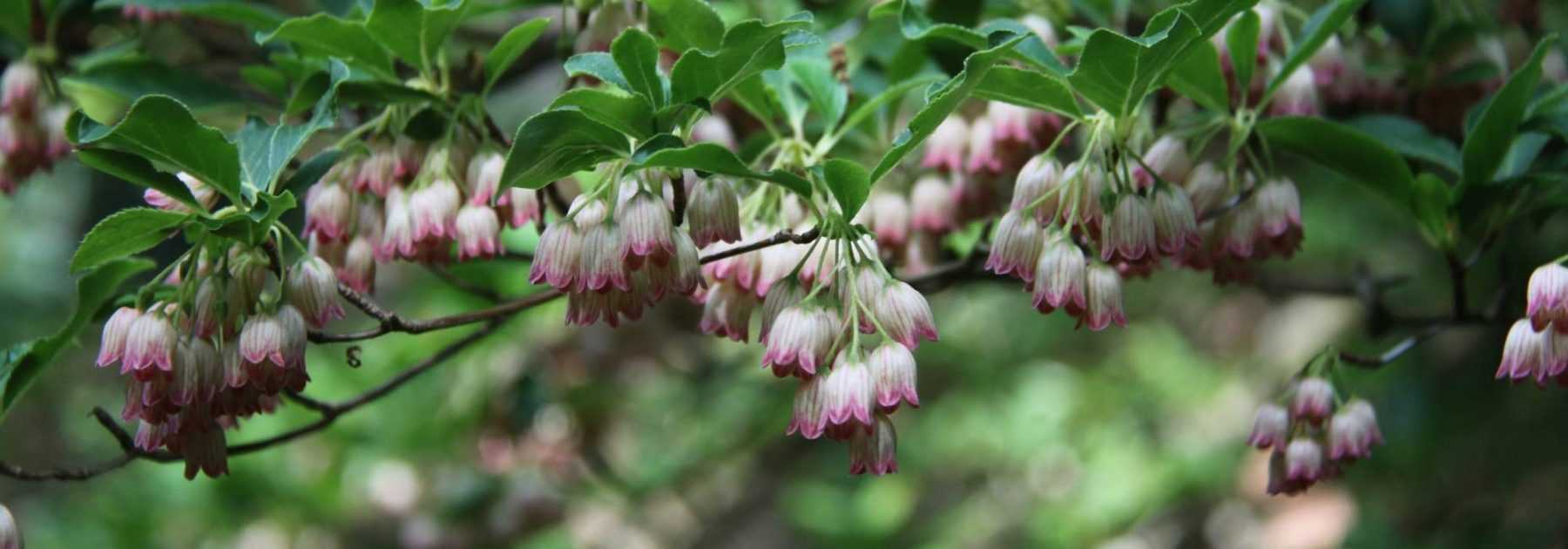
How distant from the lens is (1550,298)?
1280 mm

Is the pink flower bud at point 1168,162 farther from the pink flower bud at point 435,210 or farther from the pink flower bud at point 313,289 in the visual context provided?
the pink flower bud at point 313,289

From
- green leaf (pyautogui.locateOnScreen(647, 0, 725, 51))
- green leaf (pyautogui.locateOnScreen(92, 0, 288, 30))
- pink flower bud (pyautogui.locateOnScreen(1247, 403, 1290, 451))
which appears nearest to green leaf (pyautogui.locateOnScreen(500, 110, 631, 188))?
green leaf (pyautogui.locateOnScreen(647, 0, 725, 51))

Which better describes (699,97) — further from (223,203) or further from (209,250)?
(223,203)

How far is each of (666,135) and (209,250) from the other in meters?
0.48

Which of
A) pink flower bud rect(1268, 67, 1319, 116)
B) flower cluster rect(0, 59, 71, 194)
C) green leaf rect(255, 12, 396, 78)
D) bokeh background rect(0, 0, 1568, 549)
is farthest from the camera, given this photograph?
bokeh background rect(0, 0, 1568, 549)

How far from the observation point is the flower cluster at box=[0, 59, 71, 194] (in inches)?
75.0

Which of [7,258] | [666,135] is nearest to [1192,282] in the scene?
[666,135]

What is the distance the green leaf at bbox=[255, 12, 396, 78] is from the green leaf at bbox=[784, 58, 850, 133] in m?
0.47

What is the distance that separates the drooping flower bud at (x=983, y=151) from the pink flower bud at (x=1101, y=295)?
1.37ft

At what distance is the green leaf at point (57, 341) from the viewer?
137cm

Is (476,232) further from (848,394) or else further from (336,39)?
(848,394)

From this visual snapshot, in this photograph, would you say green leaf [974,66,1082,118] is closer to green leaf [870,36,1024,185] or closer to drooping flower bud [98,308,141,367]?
green leaf [870,36,1024,185]

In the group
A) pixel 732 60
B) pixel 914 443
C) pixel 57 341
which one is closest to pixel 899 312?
pixel 732 60

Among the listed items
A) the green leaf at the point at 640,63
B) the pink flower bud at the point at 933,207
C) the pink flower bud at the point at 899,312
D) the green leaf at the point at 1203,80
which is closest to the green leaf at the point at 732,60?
the green leaf at the point at 640,63
